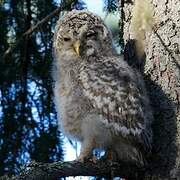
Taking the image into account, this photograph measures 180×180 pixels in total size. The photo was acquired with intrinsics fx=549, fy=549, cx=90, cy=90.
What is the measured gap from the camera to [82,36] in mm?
2145

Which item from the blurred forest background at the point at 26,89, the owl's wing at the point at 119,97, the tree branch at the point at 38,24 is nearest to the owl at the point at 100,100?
the owl's wing at the point at 119,97

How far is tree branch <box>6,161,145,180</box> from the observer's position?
161 cm

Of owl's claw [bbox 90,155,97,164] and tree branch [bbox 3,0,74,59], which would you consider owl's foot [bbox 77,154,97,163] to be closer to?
owl's claw [bbox 90,155,97,164]

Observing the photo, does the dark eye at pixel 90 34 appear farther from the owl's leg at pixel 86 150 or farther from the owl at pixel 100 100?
the owl's leg at pixel 86 150

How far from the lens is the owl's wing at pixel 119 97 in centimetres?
184

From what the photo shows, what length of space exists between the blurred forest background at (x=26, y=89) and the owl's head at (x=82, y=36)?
0.87 ft

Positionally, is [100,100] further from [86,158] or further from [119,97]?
[86,158]

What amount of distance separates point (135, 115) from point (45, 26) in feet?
2.88

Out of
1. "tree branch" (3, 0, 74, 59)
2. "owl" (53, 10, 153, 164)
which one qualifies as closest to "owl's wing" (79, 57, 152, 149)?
"owl" (53, 10, 153, 164)

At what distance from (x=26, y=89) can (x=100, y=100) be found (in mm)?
780

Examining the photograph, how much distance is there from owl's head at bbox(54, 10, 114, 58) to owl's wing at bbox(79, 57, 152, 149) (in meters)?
0.15

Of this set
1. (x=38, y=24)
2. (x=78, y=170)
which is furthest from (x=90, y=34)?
A: (x=78, y=170)

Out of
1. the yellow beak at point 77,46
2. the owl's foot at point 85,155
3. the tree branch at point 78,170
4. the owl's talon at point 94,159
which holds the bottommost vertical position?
the tree branch at point 78,170

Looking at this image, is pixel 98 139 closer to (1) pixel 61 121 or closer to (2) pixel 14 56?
(1) pixel 61 121
